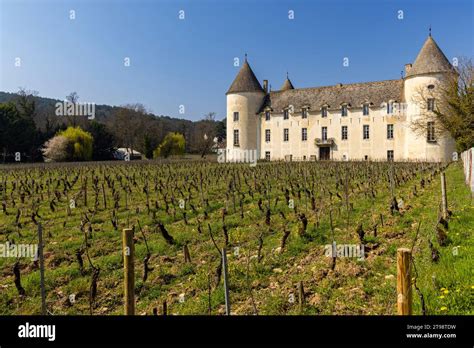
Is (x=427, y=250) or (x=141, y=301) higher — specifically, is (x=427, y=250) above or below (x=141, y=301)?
above

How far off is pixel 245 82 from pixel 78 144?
2236 centimetres

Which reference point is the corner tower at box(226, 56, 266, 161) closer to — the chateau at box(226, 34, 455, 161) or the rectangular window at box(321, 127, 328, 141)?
the chateau at box(226, 34, 455, 161)

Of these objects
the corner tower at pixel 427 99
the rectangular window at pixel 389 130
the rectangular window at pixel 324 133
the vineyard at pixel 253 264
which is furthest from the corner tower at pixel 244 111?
the vineyard at pixel 253 264

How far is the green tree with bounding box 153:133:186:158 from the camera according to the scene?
54.8 m

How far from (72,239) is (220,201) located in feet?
16.8

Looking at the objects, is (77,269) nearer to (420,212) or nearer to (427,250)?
(427,250)

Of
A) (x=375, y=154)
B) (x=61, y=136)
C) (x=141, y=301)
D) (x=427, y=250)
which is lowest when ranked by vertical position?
(x=141, y=301)

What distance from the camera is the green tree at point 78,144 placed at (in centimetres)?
4534

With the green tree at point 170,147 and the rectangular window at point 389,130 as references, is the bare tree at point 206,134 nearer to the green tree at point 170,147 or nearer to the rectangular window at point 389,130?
the green tree at point 170,147

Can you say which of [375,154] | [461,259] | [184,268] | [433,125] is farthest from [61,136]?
[461,259]

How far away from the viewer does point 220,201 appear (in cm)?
1203

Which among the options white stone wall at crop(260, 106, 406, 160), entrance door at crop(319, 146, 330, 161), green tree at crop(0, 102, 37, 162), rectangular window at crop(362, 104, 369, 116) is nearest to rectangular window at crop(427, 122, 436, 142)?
white stone wall at crop(260, 106, 406, 160)

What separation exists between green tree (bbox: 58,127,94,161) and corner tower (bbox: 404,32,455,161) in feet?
124
